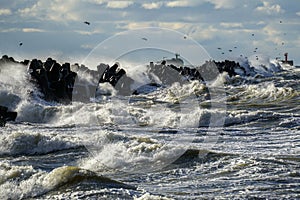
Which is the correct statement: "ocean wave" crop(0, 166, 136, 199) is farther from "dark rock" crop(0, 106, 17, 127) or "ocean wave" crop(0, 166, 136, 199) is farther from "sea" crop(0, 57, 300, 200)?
"dark rock" crop(0, 106, 17, 127)

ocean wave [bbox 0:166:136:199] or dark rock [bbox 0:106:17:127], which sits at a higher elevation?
dark rock [bbox 0:106:17:127]

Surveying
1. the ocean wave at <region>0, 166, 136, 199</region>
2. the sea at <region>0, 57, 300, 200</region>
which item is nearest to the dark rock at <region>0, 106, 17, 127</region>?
the sea at <region>0, 57, 300, 200</region>

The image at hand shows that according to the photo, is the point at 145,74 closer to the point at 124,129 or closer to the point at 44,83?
the point at 44,83

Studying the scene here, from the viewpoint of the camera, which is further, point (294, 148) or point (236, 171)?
point (294, 148)

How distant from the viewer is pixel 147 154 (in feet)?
56.5

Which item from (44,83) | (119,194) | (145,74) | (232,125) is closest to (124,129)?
(232,125)

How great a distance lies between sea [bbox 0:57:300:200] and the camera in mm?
12539

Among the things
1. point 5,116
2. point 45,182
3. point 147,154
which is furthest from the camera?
point 5,116

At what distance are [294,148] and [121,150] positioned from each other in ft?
16.5

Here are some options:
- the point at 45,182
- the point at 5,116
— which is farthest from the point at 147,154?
the point at 5,116

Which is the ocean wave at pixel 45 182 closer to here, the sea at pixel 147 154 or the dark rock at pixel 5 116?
the sea at pixel 147 154

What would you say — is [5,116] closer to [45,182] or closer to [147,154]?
[147,154]

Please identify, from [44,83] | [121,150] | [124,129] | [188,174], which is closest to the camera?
[188,174]

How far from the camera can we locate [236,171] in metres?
14.5
